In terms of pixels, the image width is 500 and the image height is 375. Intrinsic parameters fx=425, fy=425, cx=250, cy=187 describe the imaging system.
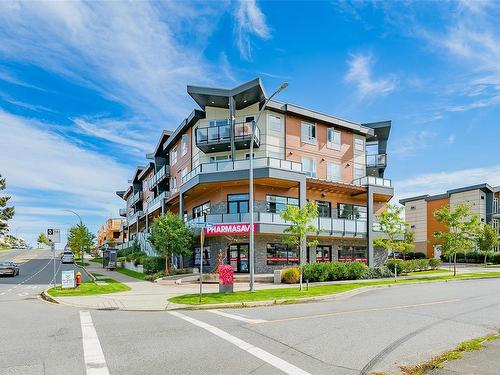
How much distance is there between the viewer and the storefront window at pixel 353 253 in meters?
36.4

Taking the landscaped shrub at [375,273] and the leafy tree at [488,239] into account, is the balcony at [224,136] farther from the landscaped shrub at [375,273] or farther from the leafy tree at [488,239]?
the leafy tree at [488,239]

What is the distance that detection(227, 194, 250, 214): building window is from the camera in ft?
105

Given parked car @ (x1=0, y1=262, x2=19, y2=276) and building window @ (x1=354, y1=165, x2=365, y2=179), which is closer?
parked car @ (x1=0, y1=262, x2=19, y2=276)

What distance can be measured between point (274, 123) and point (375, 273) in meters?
13.8

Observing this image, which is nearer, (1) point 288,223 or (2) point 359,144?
(1) point 288,223

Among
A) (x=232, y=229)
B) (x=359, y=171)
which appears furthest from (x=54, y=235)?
(x=359, y=171)

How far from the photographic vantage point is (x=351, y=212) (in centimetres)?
3812

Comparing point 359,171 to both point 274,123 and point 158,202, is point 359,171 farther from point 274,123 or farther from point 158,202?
point 158,202

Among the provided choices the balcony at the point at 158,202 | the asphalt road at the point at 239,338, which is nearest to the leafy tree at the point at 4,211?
the balcony at the point at 158,202

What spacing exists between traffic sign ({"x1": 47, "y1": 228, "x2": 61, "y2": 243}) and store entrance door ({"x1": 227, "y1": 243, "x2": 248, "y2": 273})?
1292 centimetres

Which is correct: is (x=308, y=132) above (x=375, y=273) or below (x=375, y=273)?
above

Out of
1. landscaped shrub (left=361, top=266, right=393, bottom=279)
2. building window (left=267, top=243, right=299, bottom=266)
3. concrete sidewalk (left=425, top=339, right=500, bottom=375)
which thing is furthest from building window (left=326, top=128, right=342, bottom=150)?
concrete sidewalk (left=425, top=339, right=500, bottom=375)

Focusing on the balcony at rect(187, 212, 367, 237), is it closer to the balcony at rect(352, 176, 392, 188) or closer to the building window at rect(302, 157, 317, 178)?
the balcony at rect(352, 176, 392, 188)

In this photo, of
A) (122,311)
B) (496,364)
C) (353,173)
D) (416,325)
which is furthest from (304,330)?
(353,173)
